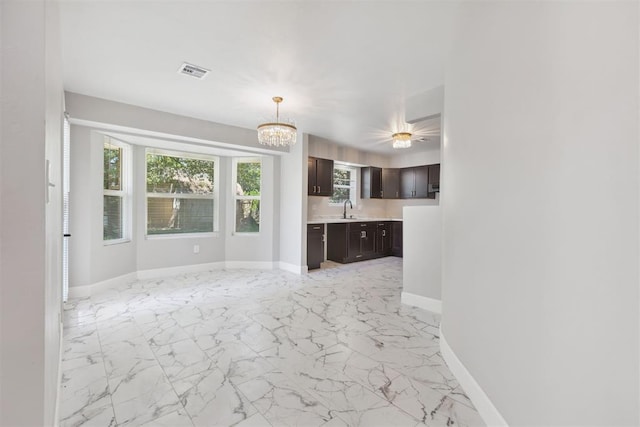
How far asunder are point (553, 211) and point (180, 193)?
5.21m

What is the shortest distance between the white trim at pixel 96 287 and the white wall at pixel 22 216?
12.2 feet

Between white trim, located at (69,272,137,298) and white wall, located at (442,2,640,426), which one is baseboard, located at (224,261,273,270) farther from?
white wall, located at (442,2,640,426)

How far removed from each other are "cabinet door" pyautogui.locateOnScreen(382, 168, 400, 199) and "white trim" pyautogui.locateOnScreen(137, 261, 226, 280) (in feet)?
13.9

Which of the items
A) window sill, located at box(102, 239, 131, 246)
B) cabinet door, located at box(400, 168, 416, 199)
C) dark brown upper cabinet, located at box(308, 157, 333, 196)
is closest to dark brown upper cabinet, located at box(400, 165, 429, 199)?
cabinet door, located at box(400, 168, 416, 199)

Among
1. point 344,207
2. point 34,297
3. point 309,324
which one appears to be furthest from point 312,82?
point 344,207

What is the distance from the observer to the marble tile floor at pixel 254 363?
1673 millimetres

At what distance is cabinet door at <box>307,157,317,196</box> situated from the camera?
549 cm

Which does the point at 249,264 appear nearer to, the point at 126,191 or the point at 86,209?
the point at 126,191

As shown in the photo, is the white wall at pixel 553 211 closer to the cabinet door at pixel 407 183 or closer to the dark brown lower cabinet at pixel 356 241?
the dark brown lower cabinet at pixel 356 241

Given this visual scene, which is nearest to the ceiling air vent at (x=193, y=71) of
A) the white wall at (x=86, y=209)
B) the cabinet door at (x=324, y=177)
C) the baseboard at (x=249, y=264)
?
the white wall at (x=86, y=209)

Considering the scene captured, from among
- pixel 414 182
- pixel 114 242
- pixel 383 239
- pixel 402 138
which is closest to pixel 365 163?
pixel 414 182

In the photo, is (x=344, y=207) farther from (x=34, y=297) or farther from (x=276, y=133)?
(x=34, y=297)

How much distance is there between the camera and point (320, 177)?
5672 mm

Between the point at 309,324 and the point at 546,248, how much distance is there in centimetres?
228
